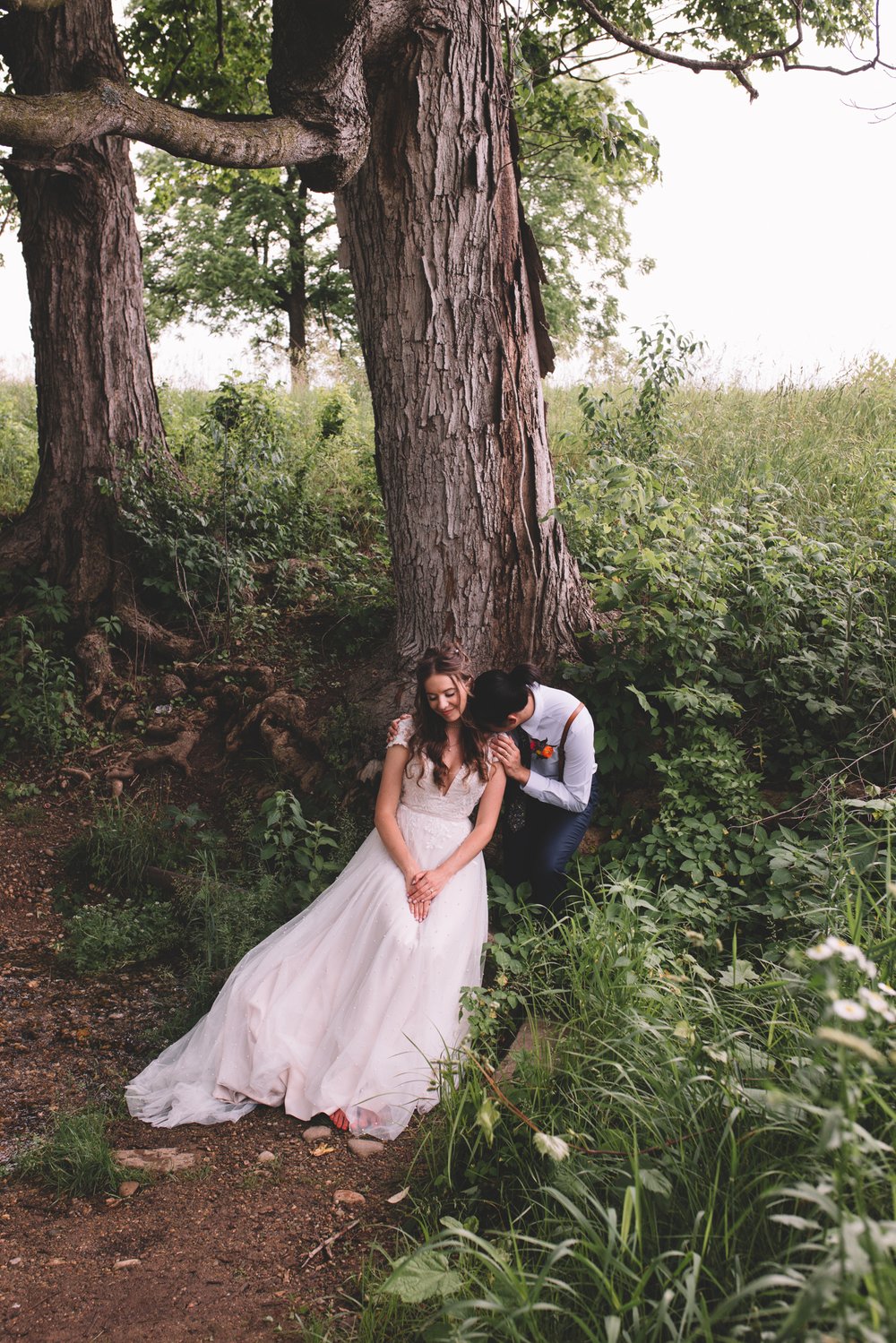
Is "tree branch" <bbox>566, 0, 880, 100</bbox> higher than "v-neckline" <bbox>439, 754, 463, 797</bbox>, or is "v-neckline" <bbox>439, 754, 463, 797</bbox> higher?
"tree branch" <bbox>566, 0, 880, 100</bbox>

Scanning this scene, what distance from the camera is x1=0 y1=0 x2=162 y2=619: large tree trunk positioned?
7.46 meters

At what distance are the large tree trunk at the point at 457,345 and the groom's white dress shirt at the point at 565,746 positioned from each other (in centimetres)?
90

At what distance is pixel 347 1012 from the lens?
3998 millimetres

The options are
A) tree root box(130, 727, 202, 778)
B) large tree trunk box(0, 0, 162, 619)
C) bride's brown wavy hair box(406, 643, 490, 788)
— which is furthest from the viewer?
large tree trunk box(0, 0, 162, 619)

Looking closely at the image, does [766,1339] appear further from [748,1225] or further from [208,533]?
[208,533]

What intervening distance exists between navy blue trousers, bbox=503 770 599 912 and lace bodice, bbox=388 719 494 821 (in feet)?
1.46

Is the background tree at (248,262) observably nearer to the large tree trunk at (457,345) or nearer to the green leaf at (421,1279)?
the large tree trunk at (457,345)

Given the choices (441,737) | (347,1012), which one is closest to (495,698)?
(441,737)

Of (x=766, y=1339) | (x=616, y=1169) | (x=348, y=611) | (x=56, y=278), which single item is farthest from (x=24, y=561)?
(x=766, y=1339)

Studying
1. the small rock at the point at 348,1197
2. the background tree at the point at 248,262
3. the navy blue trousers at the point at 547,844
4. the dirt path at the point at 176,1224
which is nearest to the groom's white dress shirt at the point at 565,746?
the navy blue trousers at the point at 547,844

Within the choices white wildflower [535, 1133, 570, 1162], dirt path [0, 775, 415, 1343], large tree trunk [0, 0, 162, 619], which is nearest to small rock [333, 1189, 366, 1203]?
dirt path [0, 775, 415, 1343]

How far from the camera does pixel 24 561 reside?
7.62 m

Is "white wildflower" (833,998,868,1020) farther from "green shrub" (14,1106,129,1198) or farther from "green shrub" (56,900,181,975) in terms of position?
"green shrub" (56,900,181,975)

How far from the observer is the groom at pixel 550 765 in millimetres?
4457
